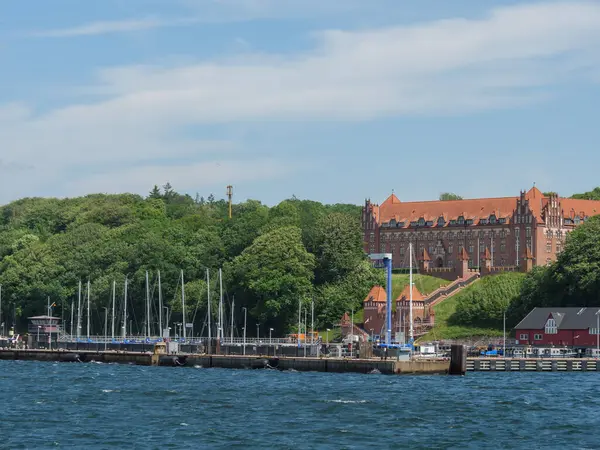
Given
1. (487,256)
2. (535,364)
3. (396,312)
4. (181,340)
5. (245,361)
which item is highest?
(487,256)

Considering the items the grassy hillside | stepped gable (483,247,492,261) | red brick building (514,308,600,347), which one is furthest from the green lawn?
stepped gable (483,247,492,261)

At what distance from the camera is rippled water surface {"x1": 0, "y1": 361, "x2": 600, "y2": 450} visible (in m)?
70.3

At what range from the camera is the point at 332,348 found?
137 m

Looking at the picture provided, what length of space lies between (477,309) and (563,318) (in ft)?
51.2

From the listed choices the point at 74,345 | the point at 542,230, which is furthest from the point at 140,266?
the point at 542,230

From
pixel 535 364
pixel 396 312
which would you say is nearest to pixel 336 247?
pixel 396 312

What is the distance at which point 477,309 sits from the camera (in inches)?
6609

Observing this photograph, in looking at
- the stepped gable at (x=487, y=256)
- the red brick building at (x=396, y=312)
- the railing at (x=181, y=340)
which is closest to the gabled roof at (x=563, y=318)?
the red brick building at (x=396, y=312)

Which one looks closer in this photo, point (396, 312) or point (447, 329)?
point (447, 329)

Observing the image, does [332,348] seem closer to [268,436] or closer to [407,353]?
[407,353]

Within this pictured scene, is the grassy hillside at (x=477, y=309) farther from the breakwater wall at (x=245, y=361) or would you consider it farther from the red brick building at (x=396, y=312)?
the breakwater wall at (x=245, y=361)

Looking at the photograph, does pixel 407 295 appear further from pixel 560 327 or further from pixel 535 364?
pixel 535 364

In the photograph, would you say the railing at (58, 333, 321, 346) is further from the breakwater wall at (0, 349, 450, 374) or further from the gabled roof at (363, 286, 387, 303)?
the gabled roof at (363, 286, 387, 303)

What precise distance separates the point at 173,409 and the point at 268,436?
14.5m
